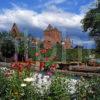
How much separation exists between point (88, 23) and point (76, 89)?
992 inches

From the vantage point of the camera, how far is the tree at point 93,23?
1131 inches

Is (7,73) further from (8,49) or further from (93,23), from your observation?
(8,49)

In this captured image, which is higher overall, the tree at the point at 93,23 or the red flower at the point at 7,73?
the tree at the point at 93,23

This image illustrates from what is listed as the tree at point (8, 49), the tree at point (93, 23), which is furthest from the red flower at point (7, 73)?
the tree at point (8, 49)

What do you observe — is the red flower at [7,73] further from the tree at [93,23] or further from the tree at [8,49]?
the tree at [8,49]

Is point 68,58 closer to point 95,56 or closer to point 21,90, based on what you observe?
point 95,56

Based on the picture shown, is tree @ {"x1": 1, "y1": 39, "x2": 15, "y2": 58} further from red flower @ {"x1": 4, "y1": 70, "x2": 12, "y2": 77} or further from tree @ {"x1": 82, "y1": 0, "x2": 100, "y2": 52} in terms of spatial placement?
red flower @ {"x1": 4, "y1": 70, "x2": 12, "y2": 77}

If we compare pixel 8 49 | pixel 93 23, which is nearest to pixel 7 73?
pixel 93 23

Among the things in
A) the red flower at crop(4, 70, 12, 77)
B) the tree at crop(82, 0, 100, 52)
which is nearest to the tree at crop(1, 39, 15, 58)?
the tree at crop(82, 0, 100, 52)

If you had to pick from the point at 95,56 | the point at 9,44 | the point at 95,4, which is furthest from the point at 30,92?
the point at 9,44

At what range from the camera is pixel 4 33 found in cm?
3922

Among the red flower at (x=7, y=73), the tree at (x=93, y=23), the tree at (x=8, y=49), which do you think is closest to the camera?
the red flower at (x=7, y=73)

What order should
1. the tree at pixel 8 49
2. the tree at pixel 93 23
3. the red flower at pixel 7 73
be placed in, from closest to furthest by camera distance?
1. the red flower at pixel 7 73
2. the tree at pixel 93 23
3. the tree at pixel 8 49

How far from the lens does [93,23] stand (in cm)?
3006
